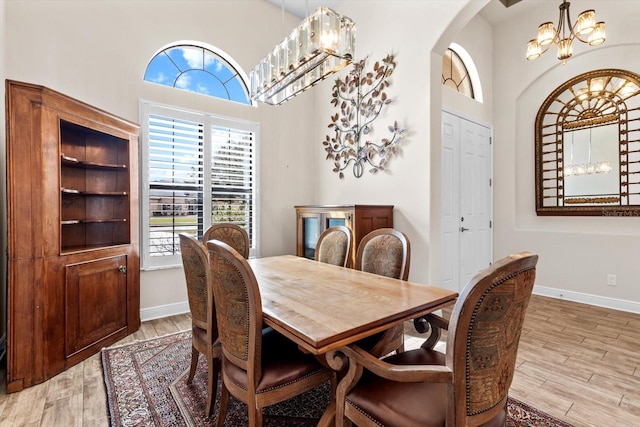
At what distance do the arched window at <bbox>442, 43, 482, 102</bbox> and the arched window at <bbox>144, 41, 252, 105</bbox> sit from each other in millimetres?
2647

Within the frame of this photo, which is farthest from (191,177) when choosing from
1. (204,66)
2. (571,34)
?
(571,34)

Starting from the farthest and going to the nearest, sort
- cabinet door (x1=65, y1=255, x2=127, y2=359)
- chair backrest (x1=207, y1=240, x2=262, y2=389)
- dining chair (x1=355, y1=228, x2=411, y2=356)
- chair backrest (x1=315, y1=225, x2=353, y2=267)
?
chair backrest (x1=315, y1=225, x2=353, y2=267)
cabinet door (x1=65, y1=255, x2=127, y2=359)
dining chair (x1=355, y1=228, x2=411, y2=356)
chair backrest (x1=207, y1=240, x2=262, y2=389)

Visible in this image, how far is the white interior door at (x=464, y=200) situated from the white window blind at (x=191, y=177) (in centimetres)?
245

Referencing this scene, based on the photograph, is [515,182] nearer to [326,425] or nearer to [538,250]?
[538,250]

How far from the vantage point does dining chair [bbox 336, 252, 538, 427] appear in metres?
0.94

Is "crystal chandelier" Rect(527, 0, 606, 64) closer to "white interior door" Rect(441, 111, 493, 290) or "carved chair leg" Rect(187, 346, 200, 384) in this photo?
"white interior door" Rect(441, 111, 493, 290)

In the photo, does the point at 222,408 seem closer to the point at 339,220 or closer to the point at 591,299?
the point at 339,220

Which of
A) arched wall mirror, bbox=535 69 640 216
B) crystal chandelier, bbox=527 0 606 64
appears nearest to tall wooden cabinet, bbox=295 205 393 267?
crystal chandelier, bbox=527 0 606 64

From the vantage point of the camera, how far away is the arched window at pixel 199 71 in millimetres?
3504

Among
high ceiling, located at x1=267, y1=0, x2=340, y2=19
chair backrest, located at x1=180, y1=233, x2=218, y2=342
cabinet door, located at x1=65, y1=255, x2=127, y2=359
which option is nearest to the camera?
chair backrest, located at x1=180, y1=233, x2=218, y2=342

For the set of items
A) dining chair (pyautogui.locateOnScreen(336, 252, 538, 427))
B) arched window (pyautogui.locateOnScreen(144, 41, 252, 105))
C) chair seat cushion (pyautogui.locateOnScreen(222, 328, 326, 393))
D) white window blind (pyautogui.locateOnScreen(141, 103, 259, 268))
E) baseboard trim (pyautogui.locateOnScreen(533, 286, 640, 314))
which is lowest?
baseboard trim (pyautogui.locateOnScreen(533, 286, 640, 314))

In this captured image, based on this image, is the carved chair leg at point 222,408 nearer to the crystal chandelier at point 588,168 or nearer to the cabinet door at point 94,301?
the cabinet door at point 94,301

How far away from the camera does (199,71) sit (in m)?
3.75

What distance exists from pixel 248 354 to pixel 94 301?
1986 millimetres
